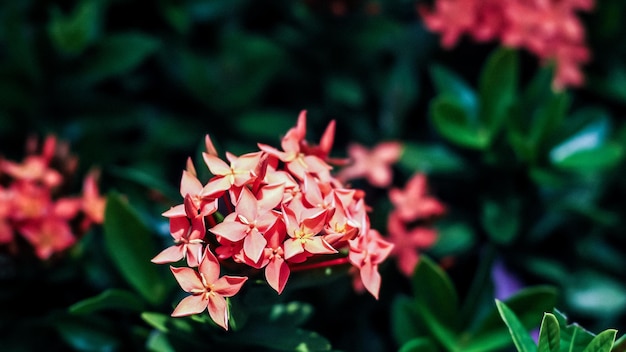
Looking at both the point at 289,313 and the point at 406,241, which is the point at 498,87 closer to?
the point at 406,241

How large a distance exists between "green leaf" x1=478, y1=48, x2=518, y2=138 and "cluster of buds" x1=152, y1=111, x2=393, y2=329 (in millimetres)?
649

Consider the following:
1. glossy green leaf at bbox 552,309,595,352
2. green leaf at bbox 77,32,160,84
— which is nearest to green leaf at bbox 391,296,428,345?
glossy green leaf at bbox 552,309,595,352

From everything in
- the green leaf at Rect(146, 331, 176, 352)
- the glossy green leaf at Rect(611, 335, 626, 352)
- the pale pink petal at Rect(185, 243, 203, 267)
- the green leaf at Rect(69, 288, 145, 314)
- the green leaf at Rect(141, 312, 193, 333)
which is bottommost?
the glossy green leaf at Rect(611, 335, 626, 352)

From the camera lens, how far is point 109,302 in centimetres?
113

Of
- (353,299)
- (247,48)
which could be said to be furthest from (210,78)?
(353,299)

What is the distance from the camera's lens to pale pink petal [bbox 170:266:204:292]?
904mm

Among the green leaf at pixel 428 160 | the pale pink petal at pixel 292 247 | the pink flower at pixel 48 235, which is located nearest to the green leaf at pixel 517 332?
the pale pink petal at pixel 292 247

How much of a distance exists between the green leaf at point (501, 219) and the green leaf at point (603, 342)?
0.55m

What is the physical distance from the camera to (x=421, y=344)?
1171 millimetres

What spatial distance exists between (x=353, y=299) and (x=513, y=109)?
1.67 feet

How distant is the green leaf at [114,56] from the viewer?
165cm

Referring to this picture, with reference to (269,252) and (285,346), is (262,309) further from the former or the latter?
(269,252)

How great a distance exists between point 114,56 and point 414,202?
77 cm

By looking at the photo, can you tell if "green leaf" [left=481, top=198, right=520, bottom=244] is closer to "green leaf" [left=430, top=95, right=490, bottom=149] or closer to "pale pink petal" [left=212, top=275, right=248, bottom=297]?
"green leaf" [left=430, top=95, right=490, bottom=149]
